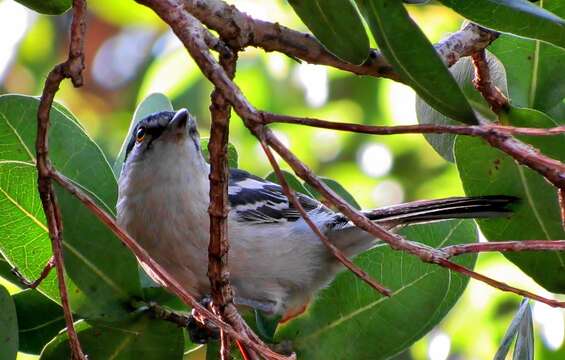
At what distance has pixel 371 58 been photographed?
96.1 inches

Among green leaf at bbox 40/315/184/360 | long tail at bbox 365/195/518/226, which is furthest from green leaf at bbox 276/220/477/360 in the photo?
green leaf at bbox 40/315/184/360

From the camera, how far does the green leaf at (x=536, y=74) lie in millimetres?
2932

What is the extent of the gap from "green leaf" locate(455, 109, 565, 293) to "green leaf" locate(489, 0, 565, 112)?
30 cm

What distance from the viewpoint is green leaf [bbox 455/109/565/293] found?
2.75 meters

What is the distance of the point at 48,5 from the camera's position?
243cm

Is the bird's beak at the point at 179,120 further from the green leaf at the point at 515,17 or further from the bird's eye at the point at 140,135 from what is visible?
the green leaf at the point at 515,17

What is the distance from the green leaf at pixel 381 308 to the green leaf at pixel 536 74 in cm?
52

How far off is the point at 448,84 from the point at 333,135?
473 centimetres

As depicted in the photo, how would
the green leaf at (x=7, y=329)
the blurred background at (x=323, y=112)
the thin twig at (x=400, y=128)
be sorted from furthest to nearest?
the blurred background at (x=323, y=112) < the green leaf at (x=7, y=329) < the thin twig at (x=400, y=128)

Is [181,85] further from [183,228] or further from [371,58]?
[371,58]

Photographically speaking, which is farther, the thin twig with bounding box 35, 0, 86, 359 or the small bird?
the small bird

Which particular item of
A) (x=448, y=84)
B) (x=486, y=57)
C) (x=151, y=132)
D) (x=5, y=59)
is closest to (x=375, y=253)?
(x=486, y=57)

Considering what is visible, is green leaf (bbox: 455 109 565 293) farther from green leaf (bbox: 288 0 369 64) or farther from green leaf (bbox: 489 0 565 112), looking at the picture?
green leaf (bbox: 288 0 369 64)

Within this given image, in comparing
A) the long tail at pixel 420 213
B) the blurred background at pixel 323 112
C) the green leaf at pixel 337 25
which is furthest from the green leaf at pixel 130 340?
the blurred background at pixel 323 112
